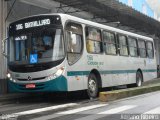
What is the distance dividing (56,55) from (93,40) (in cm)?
280

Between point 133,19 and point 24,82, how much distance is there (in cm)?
1757

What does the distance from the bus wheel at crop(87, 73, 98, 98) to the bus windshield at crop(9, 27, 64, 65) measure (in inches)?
92.3

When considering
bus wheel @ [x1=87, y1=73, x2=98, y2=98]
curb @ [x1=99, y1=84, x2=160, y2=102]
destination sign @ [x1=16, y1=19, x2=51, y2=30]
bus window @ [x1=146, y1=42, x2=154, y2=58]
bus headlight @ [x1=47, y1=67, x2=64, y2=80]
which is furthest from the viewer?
bus window @ [x1=146, y1=42, x2=154, y2=58]

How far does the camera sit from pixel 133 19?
1227 inches

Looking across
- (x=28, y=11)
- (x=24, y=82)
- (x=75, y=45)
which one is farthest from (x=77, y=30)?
(x=28, y=11)

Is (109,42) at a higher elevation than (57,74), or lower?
higher

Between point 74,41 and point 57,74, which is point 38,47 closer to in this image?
point 57,74

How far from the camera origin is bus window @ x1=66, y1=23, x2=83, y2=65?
587 inches

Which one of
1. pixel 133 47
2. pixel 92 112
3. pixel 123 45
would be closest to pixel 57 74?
pixel 92 112

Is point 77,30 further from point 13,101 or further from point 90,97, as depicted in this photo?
point 13,101

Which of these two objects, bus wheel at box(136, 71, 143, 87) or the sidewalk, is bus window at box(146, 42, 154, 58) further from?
the sidewalk

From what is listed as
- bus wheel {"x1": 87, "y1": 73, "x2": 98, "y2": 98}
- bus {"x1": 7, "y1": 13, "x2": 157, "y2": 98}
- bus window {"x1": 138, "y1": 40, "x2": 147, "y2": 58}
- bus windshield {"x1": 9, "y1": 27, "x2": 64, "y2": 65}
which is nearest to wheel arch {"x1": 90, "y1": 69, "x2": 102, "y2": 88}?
bus {"x1": 7, "y1": 13, "x2": 157, "y2": 98}

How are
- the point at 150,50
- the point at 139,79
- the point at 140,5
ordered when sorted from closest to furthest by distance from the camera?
the point at 139,79 → the point at 150,50 → the point at 140,5

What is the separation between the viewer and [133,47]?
869 inches
